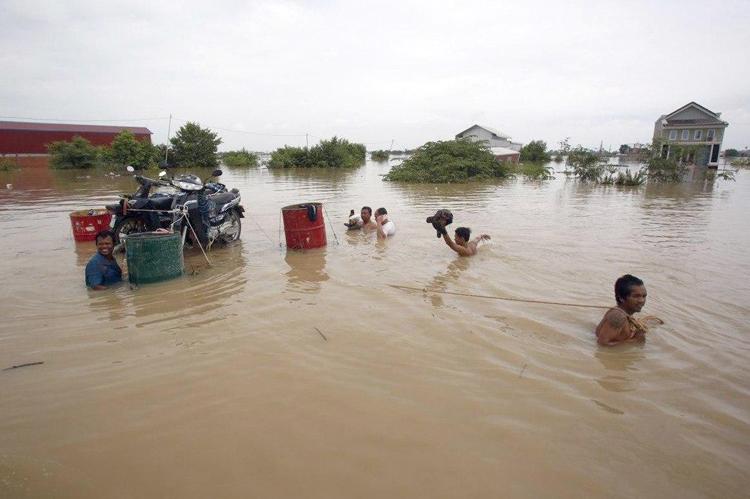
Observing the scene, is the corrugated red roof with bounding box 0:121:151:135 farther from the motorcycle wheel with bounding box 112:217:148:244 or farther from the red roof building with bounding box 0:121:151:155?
the motorcycle wheel with bounding box 112:217:148:244

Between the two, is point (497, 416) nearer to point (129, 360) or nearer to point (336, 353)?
point (336, 353)

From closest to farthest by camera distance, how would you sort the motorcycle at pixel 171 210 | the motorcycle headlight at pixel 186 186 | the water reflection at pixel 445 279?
the water reflection at pixel 445 279 → the motorcycle at pixel 171 210 → the motorcycle headlight at pixel 186 186

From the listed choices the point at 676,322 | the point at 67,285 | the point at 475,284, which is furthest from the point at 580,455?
the point at 67,285

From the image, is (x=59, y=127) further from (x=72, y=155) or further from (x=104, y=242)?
(x=104, y=242)

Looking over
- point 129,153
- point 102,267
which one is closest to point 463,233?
point 102,267

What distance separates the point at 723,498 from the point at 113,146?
41120 mm

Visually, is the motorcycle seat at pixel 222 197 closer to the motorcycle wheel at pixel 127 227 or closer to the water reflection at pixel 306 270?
the motorcycle wheel at pixel 127 227

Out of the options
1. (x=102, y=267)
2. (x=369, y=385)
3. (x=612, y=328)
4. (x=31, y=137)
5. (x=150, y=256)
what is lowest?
(x=369, y=385)

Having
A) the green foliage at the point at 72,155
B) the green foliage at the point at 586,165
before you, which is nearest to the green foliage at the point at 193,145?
the green foliage at the point at 72,155

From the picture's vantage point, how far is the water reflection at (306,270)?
5.32 meters

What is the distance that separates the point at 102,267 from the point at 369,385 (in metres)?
3.89

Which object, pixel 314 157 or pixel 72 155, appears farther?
pixel 314 157

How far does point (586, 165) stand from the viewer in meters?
24.1

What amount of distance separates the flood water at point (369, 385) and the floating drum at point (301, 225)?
850 millimetres
